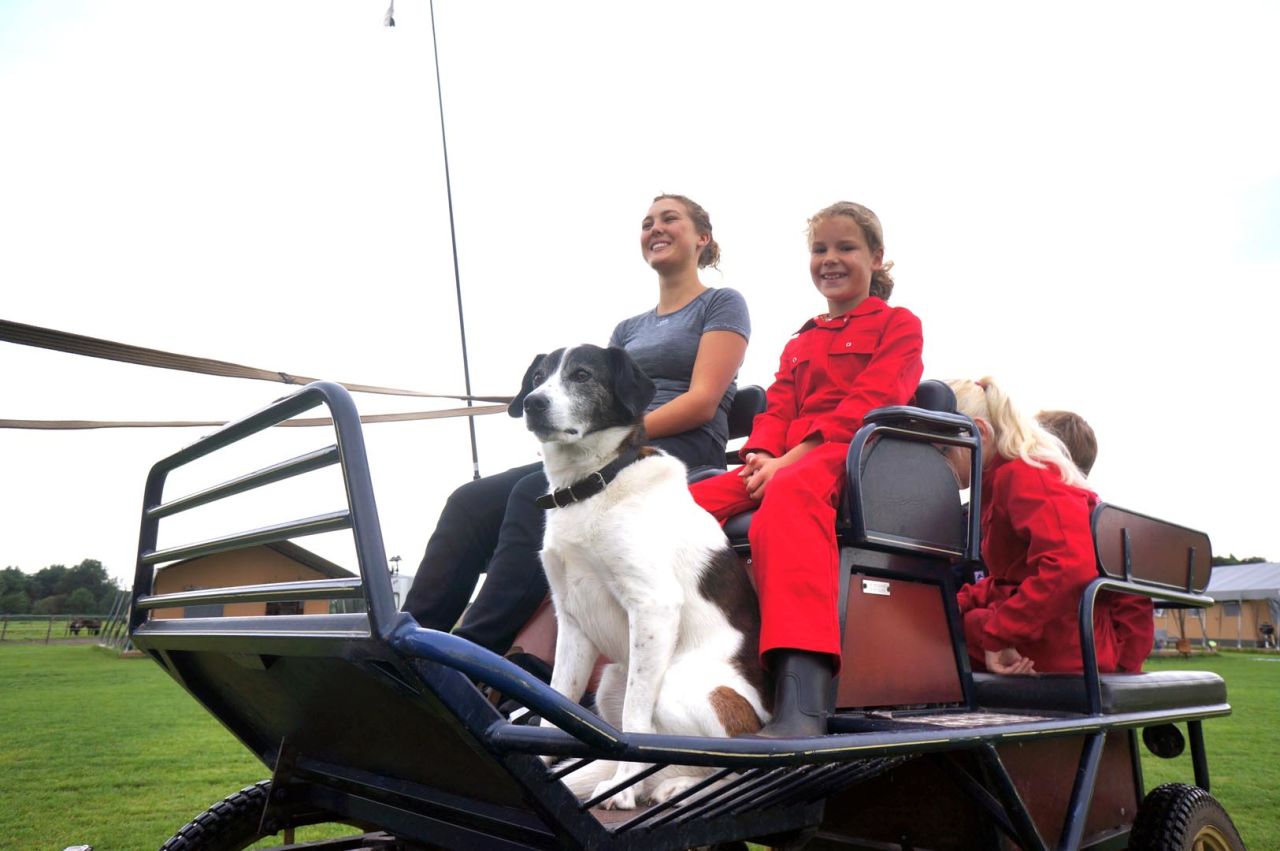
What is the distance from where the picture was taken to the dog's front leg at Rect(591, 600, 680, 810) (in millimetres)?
2092

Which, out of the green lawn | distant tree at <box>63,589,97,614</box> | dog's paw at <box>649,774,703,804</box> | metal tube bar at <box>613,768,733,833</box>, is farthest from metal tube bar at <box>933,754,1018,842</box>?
distant tree at <box>63,589,97,614</box>

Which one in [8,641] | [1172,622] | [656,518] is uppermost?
[656,518]

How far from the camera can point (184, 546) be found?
212 cm

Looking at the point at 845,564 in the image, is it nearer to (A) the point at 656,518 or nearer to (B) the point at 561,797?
(A) the point at 656,518

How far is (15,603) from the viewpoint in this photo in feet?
146

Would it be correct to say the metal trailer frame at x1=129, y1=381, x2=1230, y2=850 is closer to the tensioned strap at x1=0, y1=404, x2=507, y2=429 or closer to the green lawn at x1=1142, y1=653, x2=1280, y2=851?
the tensioned strap at x1=0, y1=404, x2=507, y2=429

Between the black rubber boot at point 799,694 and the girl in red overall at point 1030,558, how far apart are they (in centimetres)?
106

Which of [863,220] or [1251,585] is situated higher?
[863,220]

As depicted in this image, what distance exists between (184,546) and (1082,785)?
2485 millimetres

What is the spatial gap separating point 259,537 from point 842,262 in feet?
7.29

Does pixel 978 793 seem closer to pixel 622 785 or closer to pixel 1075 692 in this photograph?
pixel 1075 692

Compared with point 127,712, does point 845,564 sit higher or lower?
higher

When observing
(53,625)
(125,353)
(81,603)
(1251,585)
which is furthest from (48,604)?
(1251,585)

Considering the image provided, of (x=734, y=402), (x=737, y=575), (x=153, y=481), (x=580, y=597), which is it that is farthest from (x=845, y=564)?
(x=153, y=481)
